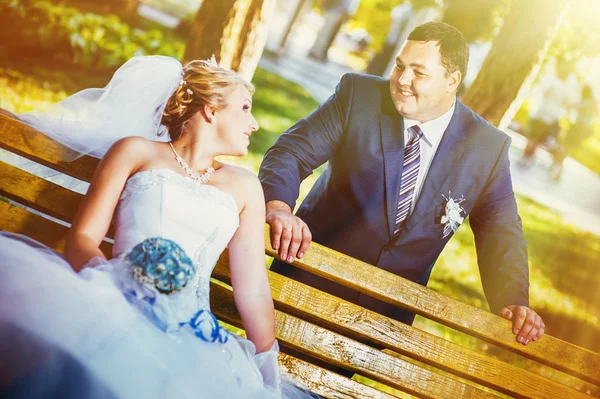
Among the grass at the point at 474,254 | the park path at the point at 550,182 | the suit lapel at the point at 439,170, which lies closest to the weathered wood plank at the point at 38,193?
the suit lapel at the point at 439,170

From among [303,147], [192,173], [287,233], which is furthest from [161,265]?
[303,147]

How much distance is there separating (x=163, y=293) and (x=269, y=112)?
6.45 meters

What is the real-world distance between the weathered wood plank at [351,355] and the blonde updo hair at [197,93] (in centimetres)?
85

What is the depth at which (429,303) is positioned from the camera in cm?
264

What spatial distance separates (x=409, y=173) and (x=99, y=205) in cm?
159

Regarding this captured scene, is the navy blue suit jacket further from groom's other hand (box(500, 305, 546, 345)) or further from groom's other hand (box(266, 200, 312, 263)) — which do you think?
groom's other hand (box(266, 200, 312, 263))

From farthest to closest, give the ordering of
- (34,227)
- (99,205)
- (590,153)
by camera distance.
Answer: (590,153) → (34,227) → (99,205)

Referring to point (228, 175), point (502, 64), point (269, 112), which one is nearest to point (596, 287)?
point (502, 64)

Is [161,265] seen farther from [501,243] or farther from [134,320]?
[501,243]

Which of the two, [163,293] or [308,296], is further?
[308,296]

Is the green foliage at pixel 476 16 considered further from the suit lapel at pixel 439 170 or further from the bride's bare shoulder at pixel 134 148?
the bride's bare shoulder at pixel 134 148

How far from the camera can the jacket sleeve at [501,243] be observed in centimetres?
276

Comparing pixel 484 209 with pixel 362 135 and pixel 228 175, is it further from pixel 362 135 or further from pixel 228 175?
pixel 228 175

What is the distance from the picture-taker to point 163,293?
1.76 m
